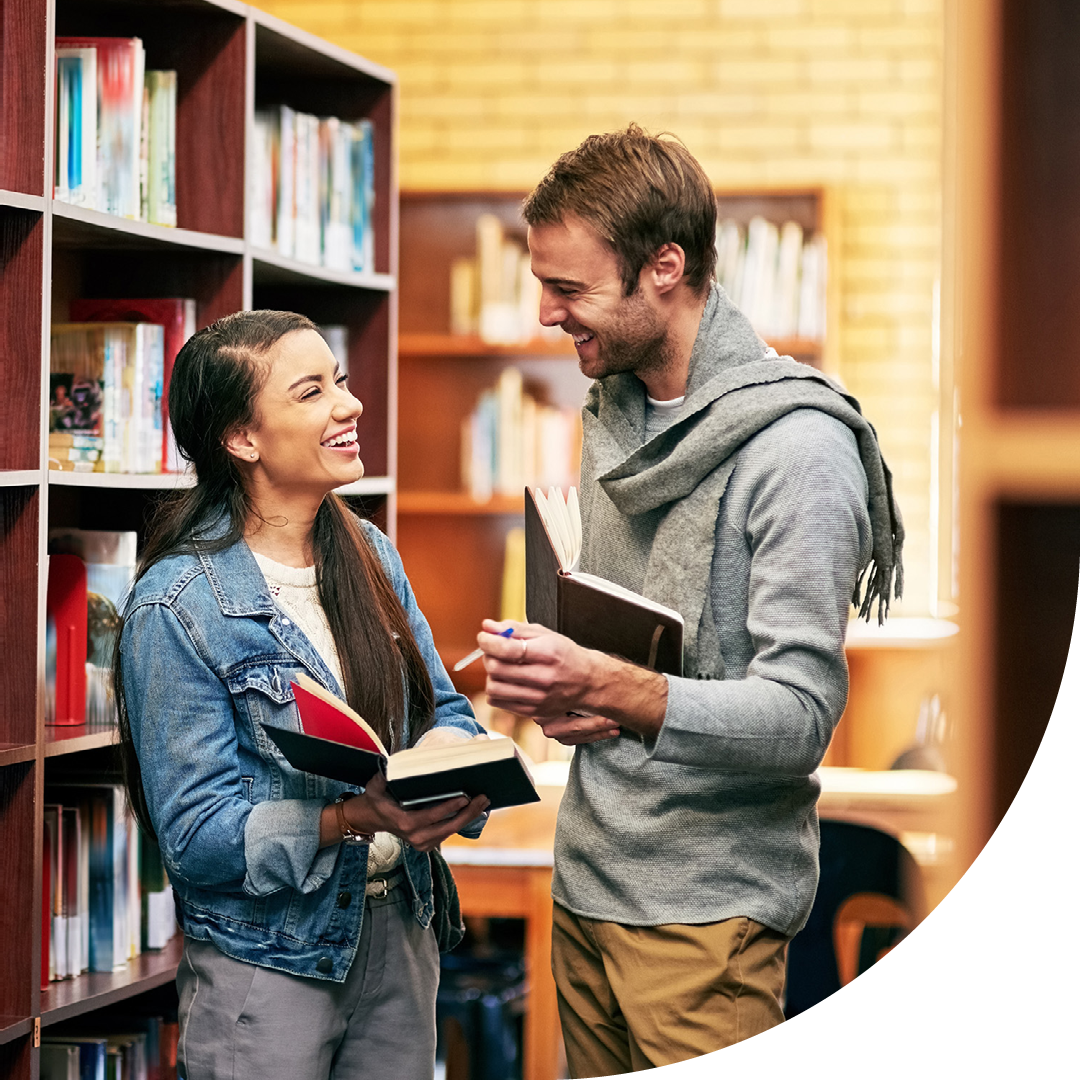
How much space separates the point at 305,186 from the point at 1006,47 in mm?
2742

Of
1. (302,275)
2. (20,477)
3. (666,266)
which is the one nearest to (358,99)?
(302,275)

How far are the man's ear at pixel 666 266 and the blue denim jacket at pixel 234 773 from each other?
0.65 metres

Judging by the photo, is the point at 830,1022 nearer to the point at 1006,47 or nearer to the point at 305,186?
the point at 1006,47

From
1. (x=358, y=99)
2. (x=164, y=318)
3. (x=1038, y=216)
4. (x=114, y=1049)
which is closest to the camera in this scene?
(x=1038, y=216)

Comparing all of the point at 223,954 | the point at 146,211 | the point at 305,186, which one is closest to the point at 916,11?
the point at 305,186

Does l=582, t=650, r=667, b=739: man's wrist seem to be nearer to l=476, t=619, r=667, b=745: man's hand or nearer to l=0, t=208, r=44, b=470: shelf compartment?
l=476, t=619, r=667, b=745: man's hand

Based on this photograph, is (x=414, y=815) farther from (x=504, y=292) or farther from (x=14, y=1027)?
(x=504, y=292)

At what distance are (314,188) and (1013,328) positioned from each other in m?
2.78

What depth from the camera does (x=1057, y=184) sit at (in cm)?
30

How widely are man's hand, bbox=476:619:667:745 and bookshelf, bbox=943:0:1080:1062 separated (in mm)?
1080

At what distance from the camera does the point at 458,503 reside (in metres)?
4.73

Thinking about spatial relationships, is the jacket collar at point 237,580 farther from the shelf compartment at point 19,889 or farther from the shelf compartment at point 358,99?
the shelf compartment at point 358,99

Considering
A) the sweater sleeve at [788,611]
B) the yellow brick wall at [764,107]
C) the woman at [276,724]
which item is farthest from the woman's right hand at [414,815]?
the yellow brick wall at [764,107]

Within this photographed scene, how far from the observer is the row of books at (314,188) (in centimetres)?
278
